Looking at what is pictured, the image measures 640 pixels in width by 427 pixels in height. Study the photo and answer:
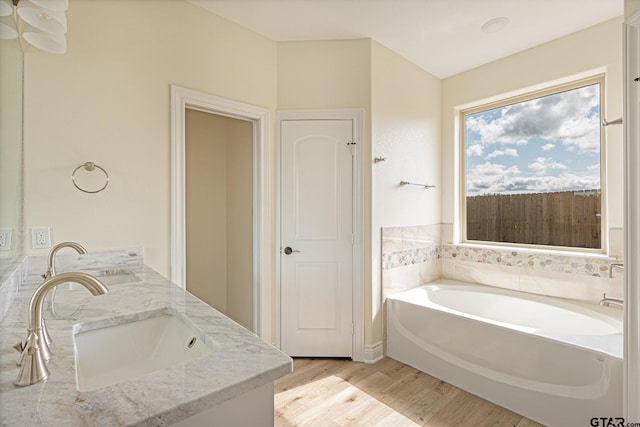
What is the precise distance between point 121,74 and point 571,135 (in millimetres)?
3347

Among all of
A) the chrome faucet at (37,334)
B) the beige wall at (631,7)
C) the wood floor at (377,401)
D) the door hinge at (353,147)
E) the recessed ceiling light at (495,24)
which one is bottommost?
the wood floor at (377,401)

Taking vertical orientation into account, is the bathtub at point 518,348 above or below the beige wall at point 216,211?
below

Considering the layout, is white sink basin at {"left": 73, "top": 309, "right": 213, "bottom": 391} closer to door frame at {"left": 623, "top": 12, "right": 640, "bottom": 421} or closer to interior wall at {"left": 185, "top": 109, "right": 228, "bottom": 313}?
door frame at {"left": 623, "top": 12, "right": 640, "bottom": 421}

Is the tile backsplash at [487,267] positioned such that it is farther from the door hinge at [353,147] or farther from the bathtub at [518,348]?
the door hinge at [353,147]

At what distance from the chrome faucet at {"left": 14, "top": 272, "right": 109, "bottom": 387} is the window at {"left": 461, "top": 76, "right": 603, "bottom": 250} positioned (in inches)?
125

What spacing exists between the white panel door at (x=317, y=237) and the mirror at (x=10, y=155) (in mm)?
1583

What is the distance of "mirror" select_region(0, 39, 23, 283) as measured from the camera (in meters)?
1.07

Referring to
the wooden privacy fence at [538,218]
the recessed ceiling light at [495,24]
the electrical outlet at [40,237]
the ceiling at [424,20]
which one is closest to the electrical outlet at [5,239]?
the electrical outlet at [40,237]

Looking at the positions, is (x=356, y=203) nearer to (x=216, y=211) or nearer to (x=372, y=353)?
(x=372, y=353)

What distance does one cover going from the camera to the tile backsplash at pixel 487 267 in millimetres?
2379

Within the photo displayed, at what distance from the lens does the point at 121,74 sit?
187 cm

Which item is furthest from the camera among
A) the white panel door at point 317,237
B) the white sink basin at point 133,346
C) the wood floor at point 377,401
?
the white panel door at point 317,237

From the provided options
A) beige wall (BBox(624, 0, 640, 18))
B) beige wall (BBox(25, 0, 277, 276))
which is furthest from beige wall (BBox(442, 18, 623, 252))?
beige wall (BBox(25, 0, 277, 276))

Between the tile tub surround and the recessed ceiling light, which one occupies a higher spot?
the recessed ceiling light
